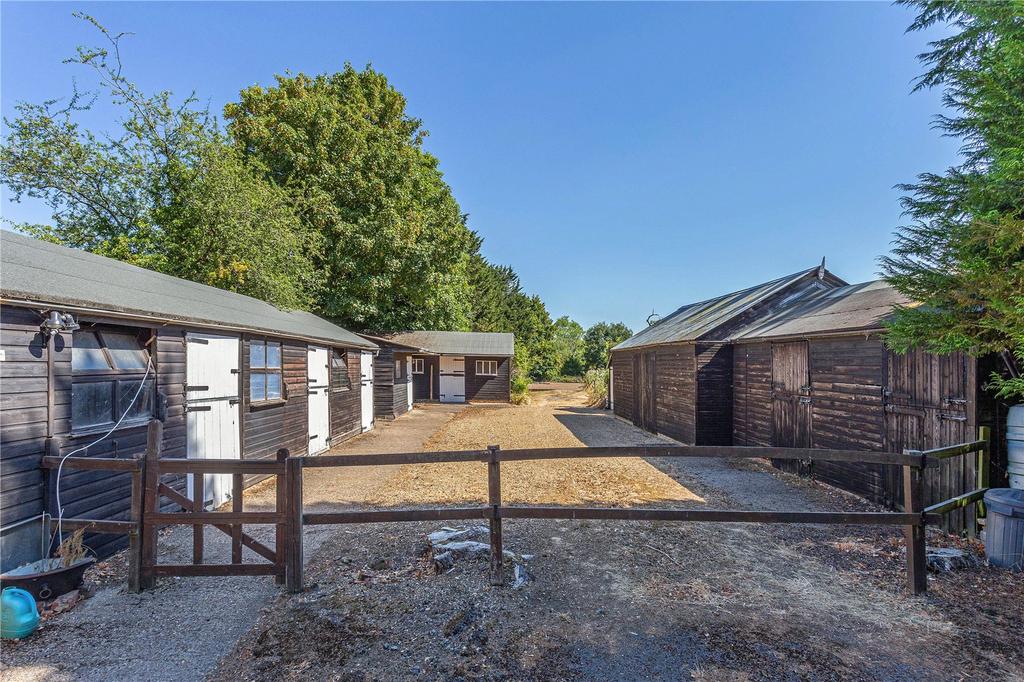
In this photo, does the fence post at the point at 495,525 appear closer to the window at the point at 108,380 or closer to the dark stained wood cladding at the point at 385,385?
the window at the point at 108,380

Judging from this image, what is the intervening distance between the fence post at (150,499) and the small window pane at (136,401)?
5.83ft

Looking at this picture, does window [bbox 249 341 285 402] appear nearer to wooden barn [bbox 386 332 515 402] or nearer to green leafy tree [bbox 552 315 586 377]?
wooden barn [bbox 386 332 515 402]

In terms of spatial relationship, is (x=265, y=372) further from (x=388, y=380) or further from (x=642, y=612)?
(x=388, y=380)

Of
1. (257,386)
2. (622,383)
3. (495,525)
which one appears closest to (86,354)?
(257,386)

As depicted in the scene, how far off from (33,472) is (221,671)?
308 cm

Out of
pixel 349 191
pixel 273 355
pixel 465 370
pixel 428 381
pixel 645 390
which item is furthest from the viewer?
pixel 428 381

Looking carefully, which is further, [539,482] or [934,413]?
[539,482]

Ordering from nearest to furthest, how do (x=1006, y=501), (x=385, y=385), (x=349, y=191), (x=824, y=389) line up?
(x=1006, y=501) → (x=824, y=389) → (x=385, y=385) → (x=349, y=191)

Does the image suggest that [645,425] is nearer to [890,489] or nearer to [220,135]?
[890,489]

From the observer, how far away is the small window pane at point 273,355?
863 centimetres

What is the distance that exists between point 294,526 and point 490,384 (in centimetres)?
2158

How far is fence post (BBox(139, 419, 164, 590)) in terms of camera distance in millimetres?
3963

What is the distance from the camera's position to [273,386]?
8859 mm

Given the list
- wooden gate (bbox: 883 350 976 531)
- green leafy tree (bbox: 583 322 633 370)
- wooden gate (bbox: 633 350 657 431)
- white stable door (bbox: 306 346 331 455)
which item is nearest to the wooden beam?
wooden gate (bbox: 883 350 976 531)
